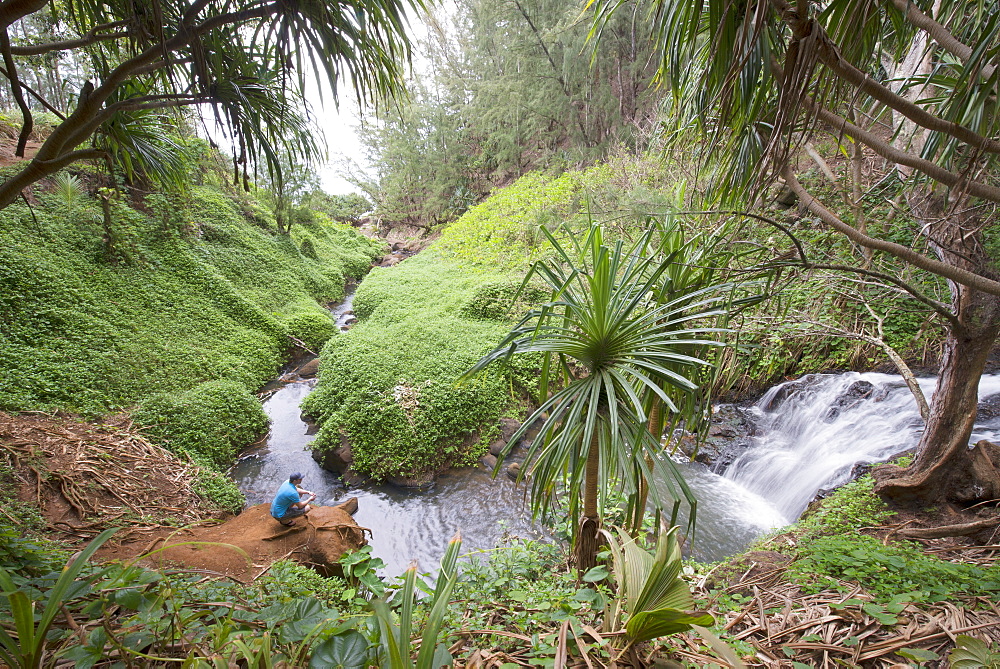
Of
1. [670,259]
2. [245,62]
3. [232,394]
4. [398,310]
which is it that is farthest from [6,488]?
[398,310]

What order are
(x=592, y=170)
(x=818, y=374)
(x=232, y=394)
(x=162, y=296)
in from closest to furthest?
(x=818, y=374) < (x=232, y=394) < (x=162, y=296) < (x=592, y=170)

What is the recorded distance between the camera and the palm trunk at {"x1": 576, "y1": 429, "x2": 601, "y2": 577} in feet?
7.26

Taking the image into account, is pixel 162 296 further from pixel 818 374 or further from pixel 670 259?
pixel 818 374

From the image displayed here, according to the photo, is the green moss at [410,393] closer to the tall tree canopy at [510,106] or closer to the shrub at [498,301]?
the shrub at [498,301]

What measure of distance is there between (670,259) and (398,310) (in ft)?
26.9

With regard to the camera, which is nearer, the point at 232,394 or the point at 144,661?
the point at 144,661

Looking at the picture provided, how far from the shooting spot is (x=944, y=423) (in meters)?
3.05

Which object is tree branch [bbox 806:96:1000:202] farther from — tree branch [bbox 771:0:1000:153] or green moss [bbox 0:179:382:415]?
green moss [bbox 0:179:382:415]

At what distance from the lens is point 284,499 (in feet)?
12.4

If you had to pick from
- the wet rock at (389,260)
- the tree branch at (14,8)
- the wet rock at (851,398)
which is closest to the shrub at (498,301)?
the wet rock at (851,398)

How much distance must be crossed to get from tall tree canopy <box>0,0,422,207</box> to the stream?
3656 millimetres

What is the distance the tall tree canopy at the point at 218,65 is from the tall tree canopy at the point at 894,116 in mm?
1352

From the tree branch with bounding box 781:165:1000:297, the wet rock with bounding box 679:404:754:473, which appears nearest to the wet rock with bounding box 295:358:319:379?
the wet rock with bounding box 679:404:754:473

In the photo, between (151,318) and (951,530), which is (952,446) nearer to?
(951,530)
